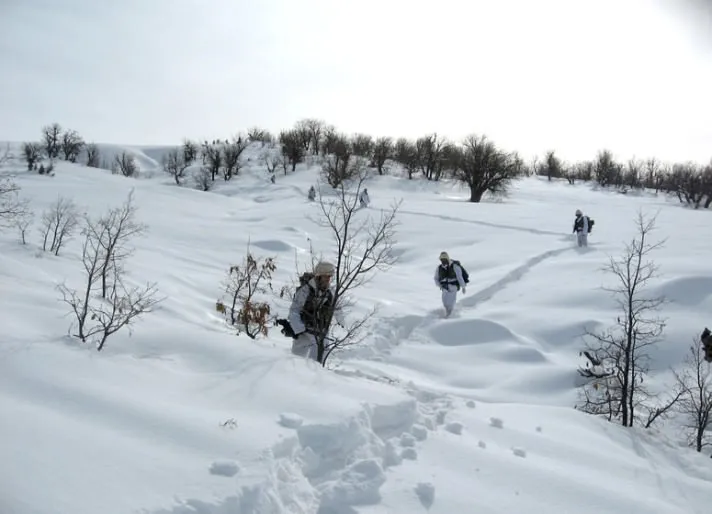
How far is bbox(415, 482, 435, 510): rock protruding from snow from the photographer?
2.55 metres

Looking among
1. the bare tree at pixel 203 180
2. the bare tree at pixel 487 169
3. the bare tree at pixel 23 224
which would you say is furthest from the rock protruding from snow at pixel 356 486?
the bare tree at pixel 203 180

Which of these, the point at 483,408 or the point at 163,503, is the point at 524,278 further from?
the point at 163,503

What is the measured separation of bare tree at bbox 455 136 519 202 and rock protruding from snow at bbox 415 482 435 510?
115 feet

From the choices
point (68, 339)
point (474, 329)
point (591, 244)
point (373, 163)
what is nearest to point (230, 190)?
point (373, 163)

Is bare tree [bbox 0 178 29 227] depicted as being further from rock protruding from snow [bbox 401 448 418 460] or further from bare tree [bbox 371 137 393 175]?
bare tree [bbox 371 137 393 175]

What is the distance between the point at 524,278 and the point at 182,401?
11.5m

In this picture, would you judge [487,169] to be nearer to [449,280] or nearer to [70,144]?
[449,280]

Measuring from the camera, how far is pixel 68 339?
362cm

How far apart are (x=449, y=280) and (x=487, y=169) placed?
28796 millimetres

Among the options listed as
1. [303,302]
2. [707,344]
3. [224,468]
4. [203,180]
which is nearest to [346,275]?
[303,302]

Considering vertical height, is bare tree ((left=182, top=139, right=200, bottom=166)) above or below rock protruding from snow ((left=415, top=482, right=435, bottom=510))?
above

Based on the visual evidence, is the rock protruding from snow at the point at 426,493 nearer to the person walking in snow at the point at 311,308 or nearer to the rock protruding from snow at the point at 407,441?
the rock protruding from snow at the point at 407,441

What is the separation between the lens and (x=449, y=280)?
9.56m

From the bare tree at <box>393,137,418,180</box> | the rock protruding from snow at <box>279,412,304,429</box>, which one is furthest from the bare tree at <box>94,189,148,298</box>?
the bare tree at <box>393,137,418,180</box>
